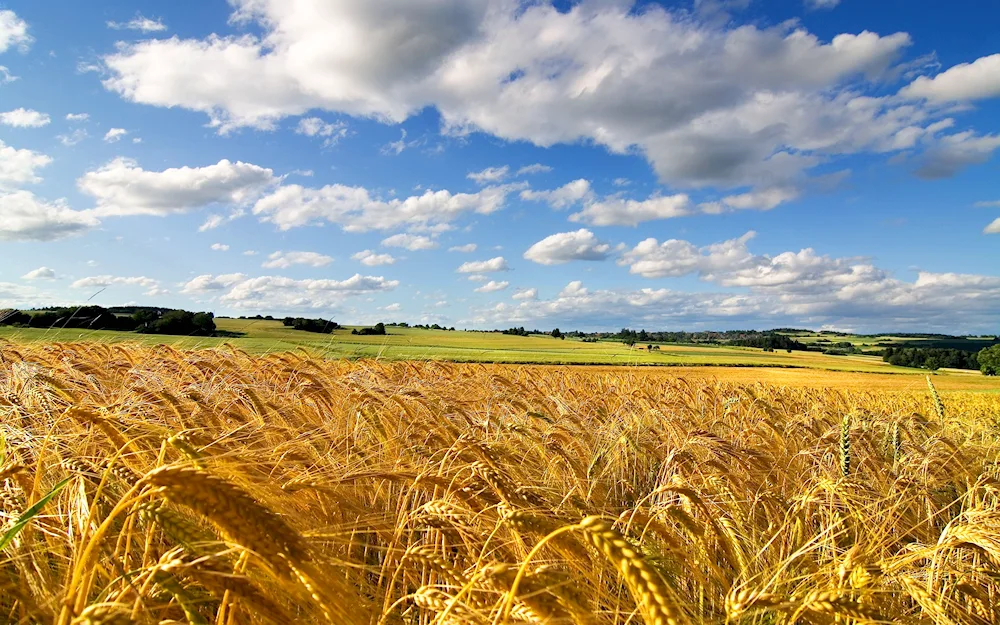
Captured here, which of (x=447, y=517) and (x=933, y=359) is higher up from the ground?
(x=447, y=517)

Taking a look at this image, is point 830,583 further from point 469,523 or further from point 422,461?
point 422,461

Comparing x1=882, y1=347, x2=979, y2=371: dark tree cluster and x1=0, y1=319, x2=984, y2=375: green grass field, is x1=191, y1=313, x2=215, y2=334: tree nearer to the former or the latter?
x1=0, y1=319, x2=984, y2=375: green grass field

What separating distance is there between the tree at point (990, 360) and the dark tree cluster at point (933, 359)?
334 inches

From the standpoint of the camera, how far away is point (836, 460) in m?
4.11

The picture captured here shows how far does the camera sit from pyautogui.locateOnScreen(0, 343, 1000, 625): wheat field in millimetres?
1130

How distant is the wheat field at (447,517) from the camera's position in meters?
1.13

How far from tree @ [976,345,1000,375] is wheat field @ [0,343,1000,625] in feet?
144

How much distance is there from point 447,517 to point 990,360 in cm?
5106

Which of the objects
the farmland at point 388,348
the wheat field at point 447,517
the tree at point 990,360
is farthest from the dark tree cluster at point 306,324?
the tree at point 990,360

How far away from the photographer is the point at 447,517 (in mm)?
1768

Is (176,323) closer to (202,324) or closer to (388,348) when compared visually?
(202,324)

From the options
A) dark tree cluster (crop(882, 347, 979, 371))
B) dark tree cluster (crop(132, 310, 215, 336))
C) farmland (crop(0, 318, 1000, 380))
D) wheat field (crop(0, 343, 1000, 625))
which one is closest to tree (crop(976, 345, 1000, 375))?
farmland (crop(0, 318, 1000, 380))

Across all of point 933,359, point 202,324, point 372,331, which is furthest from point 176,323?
point 933,359

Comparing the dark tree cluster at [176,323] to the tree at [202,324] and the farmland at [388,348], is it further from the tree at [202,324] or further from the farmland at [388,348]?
the farmland at [388,348]
